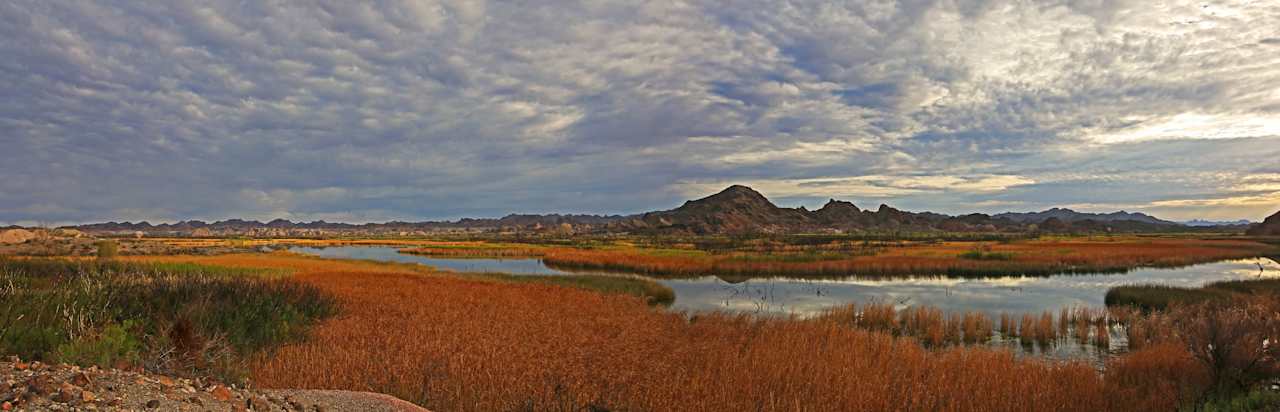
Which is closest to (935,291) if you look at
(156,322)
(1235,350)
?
(1235,350)

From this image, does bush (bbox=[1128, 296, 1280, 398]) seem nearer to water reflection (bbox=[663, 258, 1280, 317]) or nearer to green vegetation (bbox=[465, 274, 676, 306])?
water reflection (bbox=[663, 258, 1280, 317])

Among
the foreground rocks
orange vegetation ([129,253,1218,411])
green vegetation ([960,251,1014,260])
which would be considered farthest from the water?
the foreground rocks

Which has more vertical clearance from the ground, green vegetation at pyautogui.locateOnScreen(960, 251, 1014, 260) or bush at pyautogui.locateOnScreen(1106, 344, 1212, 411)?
green vegetation at pyautogui.locateOnScreen(960, 251, 1014, 260)

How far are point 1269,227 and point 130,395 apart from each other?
7045 inches

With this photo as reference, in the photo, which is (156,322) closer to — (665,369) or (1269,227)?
(665,369)

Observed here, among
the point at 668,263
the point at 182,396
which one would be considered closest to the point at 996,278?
the point at 668,263

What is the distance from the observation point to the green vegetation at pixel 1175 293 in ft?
83.7

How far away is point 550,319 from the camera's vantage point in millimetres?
16641

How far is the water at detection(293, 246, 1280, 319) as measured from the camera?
27.3 meters

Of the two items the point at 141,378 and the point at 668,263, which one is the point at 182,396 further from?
the point at 668,263

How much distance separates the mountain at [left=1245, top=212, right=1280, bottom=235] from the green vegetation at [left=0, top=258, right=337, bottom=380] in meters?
156

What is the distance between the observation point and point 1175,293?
27.4m

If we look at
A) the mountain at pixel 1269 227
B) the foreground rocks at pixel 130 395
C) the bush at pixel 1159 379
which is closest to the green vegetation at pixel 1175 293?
the bush at pixel 1159 379

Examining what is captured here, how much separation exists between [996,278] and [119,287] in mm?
43424
